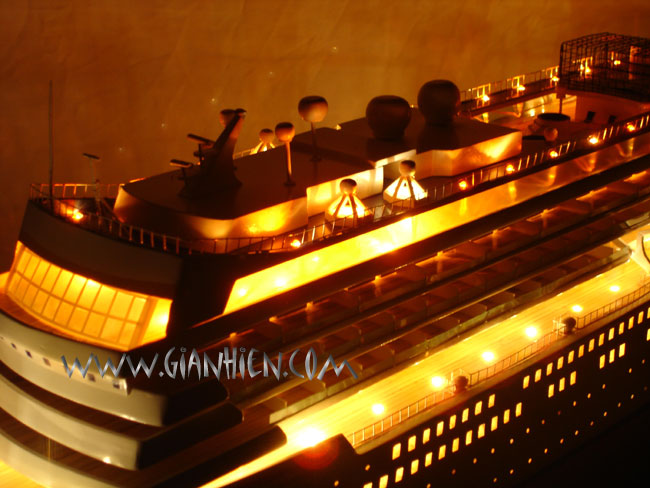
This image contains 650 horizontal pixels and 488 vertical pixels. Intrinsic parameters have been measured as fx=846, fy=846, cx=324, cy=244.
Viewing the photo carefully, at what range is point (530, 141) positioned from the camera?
10.1 metres

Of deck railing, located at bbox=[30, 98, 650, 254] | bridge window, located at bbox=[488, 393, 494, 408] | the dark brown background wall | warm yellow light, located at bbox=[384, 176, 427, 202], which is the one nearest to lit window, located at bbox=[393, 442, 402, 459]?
bridge window, located at bbox=[488, 393, 494, 408]

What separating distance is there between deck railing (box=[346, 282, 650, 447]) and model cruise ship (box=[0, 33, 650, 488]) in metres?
0.03

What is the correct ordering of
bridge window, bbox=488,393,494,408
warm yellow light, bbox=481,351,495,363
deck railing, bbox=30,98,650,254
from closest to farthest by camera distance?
deck railing, bbox=30,98,650,254
bridge window, bbox=488,393,494,408
warm yellow light, bbox=481,351,495,363

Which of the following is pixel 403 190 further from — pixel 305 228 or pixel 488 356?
pixel 488 356

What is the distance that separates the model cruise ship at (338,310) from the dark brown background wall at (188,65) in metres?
5.19

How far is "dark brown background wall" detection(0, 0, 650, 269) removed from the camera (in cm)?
1295

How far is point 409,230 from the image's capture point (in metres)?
8.06

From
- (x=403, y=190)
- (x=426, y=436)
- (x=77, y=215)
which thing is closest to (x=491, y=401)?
(x=426, y=436)

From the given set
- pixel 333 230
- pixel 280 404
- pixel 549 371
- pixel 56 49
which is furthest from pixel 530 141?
pixel 56 49

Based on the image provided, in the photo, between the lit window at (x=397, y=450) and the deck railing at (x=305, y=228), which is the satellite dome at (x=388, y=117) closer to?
the deck railing at (x=305, y=228)

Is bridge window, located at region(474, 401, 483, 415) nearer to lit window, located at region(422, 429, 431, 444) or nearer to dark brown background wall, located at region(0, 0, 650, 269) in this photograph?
lit window, located at region(422, 429, 431, 444)

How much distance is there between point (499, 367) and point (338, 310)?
205cm

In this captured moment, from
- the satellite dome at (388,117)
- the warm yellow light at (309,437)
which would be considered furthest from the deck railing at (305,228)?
the warm yellow light at (309,437)

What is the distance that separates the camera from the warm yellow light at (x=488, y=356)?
28.3 ft
